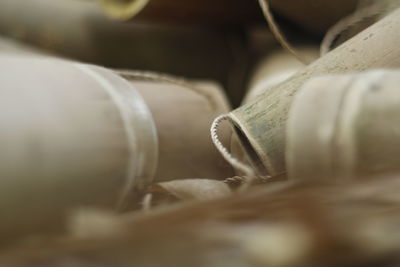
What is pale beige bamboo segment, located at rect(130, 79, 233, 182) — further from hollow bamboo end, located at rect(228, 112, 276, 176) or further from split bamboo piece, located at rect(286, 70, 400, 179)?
split bamboo piece, located at rect(286, 70, 400, 179)

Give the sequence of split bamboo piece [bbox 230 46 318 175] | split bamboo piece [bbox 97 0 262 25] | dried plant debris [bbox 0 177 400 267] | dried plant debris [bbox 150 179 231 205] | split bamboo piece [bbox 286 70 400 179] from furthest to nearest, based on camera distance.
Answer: split bamboo piece [bbox 97 0 262 25]
split bamboo piece [bbox 230 46 318 175]
dried plant debris [bbox 150 179 231 205]
split bamboo piece [bbox 286 70 400 179]
dried plant debris [bbox 0 177 400 267]

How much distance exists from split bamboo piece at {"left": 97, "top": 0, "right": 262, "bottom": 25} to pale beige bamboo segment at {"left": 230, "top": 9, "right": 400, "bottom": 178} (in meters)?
0.40

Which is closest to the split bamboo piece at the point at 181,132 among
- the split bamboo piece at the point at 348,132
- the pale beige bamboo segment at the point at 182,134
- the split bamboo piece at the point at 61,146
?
the pale beige bamboo segment at the point at 182,134

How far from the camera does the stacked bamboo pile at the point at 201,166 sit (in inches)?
16.4

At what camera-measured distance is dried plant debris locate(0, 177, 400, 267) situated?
0.41 metres

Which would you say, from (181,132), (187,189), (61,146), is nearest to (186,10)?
(181,132)

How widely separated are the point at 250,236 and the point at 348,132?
15 cm

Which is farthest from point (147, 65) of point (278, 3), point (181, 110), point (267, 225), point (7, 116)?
point (267, 225)

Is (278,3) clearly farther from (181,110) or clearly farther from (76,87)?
(76,87)

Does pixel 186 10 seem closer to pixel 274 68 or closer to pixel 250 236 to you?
pixel 274 68

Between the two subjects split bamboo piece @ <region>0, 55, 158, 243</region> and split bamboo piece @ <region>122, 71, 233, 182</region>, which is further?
split bamboo piece @ <region>122, 71, 233, 182</region>

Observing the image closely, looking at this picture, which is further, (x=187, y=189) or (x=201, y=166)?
(x=201, y=166)

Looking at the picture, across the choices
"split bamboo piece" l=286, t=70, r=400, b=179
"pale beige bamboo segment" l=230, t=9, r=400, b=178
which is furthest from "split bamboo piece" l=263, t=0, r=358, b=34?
"split bamboo piece" l=286, t=70, r=400, b=179

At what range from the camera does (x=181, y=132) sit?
2.50 ft
